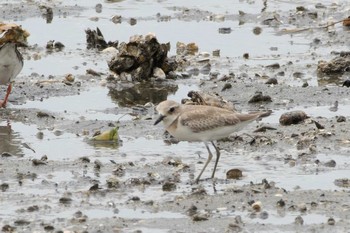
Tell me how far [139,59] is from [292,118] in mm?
3399

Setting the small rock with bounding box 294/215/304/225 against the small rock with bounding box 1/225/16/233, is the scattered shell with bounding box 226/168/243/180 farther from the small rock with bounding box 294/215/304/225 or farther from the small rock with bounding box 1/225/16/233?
the small rock with bounding box 1/225/16/233

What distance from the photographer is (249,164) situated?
11922 millimetres

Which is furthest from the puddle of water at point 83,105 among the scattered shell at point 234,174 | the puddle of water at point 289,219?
the puddle of water at point 289,219

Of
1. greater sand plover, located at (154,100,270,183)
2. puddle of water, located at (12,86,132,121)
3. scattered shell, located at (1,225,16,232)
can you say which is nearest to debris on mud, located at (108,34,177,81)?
puddle of water, located at (12,86,132,121)

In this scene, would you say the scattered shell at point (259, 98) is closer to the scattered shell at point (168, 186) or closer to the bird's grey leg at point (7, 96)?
the bird's grey leg at point (7, 96)

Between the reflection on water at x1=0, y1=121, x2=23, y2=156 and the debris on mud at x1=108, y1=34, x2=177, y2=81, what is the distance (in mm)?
2655

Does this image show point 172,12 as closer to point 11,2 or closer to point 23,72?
point 11,2

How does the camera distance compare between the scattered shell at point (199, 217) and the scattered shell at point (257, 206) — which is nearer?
the scattered shell at point (199, 217)

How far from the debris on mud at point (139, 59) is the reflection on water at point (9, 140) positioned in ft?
8.71

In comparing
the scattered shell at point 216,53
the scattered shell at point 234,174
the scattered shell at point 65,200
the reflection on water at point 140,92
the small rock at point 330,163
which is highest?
the scattered shell at point 65,200

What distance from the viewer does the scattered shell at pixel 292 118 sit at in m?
13.5

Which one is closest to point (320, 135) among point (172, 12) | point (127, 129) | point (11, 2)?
point (127, 129)

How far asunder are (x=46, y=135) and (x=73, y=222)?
3.59 meters

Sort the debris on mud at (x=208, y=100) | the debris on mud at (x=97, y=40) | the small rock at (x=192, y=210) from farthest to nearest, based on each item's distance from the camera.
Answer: the debris on mud at (x=97, y=40) < the debris on mud at (x=208, y=100) < the small rock at (x=192, y=210)
